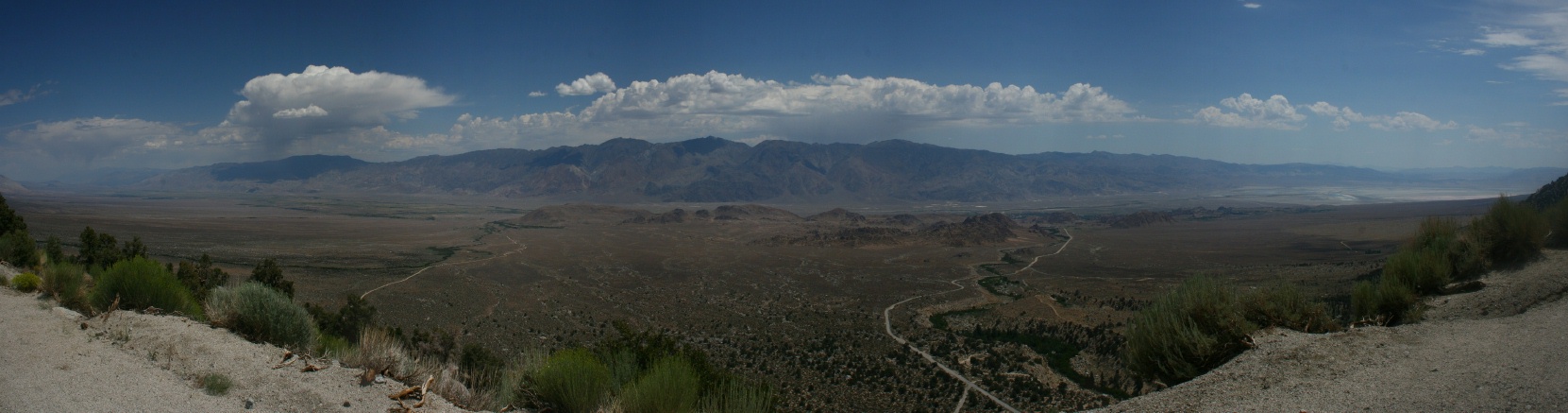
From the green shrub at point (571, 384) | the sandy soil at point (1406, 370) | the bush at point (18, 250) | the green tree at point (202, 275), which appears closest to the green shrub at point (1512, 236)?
the sandy soil at point (1406, 370)

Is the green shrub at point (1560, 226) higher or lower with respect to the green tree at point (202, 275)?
higher

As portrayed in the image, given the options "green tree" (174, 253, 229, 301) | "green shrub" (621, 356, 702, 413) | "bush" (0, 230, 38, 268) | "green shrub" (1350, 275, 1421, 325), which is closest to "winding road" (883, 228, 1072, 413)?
"green shrub" (1350, 275, 1421, 325)

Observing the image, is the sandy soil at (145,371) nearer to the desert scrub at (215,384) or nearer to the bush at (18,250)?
the desert scrub at (215,384)

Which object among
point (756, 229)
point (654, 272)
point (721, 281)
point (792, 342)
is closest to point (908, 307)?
point (792, 342)

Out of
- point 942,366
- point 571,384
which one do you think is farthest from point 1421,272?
point 571,384

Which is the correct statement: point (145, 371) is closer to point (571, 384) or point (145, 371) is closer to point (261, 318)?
point (261, 318)

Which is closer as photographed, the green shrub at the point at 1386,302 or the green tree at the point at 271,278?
the green shrub at the point at 1386,302
